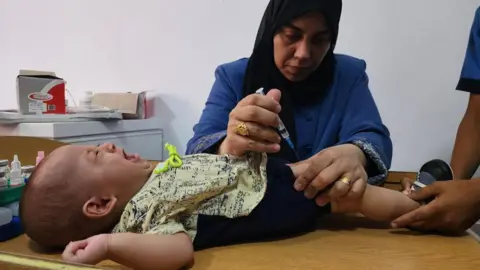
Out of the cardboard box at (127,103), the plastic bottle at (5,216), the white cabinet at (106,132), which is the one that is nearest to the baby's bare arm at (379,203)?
the plastic bottle at (5,216)

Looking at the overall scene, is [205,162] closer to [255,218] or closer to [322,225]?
[255,218]

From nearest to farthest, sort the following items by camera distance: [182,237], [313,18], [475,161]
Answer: [182,237] < [313,18] < [475,161]

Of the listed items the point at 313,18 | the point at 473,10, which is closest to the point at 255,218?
the point at 313,18

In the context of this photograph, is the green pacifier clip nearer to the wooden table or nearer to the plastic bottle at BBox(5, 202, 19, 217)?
the wooden table

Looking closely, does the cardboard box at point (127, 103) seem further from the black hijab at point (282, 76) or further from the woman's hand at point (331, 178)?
the woman's hand at point (331, 178)

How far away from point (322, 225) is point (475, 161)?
676mm

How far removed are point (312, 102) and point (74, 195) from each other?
1.84 ft

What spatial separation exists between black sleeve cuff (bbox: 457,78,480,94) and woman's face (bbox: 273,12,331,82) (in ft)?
1.77

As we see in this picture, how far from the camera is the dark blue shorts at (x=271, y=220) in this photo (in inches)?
25.5

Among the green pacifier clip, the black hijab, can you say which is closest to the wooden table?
the green pacifier clip

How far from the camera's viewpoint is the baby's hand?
1.68ft

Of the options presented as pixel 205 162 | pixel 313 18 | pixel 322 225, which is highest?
pixel 313 18

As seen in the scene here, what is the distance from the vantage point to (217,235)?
650mm

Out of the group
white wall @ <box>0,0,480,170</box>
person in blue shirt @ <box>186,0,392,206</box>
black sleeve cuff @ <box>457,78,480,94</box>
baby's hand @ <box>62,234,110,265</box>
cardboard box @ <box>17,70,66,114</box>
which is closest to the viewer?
baby's hand @ <box>62,234,110,265</box>
